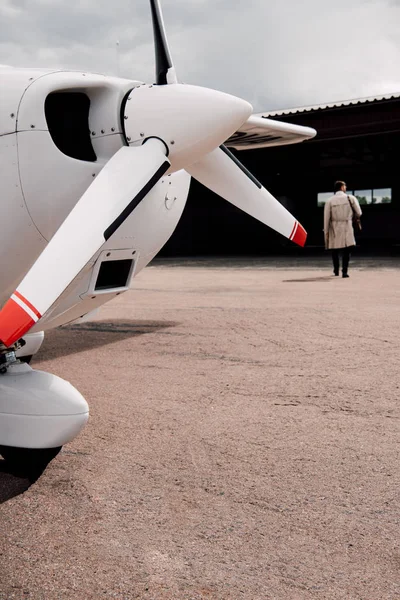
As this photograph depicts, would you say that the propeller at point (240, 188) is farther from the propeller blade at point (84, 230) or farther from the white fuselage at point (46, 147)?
the propeller blade at point (84, 230)

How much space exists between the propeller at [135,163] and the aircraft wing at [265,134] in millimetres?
1451

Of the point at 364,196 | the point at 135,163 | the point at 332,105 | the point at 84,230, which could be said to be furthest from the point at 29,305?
the point at 364,196

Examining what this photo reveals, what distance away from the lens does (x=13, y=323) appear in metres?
2.00

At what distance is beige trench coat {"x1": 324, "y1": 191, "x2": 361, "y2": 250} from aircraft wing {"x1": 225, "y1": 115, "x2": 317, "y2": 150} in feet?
22.1

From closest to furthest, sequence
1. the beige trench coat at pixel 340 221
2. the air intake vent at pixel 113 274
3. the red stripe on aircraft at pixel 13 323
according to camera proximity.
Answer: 1. the red stripe on aircraft at pixel 13 323
2. the air intake vent at pixel 113 274
3. the beige trench coat at pixel 340 221

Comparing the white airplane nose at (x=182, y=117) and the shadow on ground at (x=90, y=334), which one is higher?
the white airplane nose at (x=182, y=117)

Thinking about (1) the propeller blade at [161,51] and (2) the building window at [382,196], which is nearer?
(1) the propeller blade at [161,51]

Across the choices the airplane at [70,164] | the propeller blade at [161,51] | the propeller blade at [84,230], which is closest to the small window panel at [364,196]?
the propeller blade at [161,51]

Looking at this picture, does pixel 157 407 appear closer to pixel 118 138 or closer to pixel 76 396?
pixel 76 396

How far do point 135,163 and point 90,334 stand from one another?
12.6ft

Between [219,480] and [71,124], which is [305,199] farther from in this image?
[219,480]

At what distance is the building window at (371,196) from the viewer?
86.3 ft

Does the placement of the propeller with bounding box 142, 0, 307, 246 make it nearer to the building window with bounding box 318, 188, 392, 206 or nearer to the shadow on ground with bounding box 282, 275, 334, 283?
the shadow on ground with bounding box 282, 275, 334, 283

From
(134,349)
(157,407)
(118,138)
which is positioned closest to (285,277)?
(134,349)
